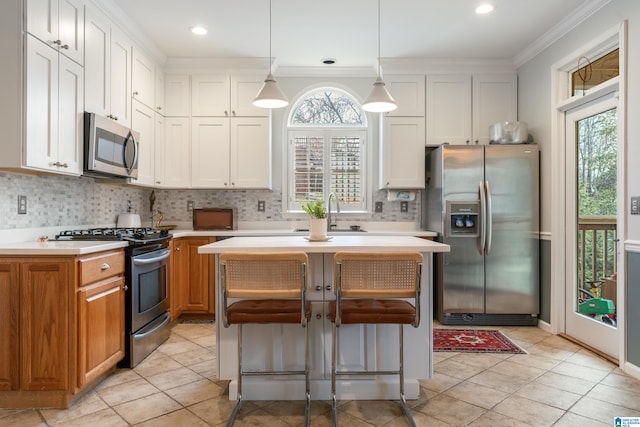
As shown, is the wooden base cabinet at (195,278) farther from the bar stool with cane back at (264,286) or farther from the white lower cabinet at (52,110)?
the bar stool with cane back at (264,286)

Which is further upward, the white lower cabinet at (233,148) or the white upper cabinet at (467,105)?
the white upper cabinet at (467,105)

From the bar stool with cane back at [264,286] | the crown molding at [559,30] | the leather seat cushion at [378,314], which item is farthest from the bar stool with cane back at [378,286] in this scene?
the crown molding at [559,30]

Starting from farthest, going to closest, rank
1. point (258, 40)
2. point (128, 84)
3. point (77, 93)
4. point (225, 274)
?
point (258, 40) < point (128, 84) < point (77, 93) < point (225, 274)

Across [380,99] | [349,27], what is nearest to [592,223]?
[380,99]

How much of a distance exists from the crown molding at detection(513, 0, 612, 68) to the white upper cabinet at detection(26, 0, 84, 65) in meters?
3.78

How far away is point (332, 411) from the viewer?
84.0 inches

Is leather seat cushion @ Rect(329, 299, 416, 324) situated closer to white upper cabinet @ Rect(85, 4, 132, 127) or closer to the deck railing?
the deck railing

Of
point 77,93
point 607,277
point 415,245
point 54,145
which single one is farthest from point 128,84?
point 607,277

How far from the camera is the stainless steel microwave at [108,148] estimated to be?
2.86 m

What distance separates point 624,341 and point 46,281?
12.2ft

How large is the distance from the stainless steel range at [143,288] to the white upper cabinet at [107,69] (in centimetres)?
98

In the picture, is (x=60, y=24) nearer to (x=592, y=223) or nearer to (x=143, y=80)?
(x=143, y=80)

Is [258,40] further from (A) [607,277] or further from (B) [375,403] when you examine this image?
(A) [607,277]

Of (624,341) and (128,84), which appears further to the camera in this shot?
(128,84)
